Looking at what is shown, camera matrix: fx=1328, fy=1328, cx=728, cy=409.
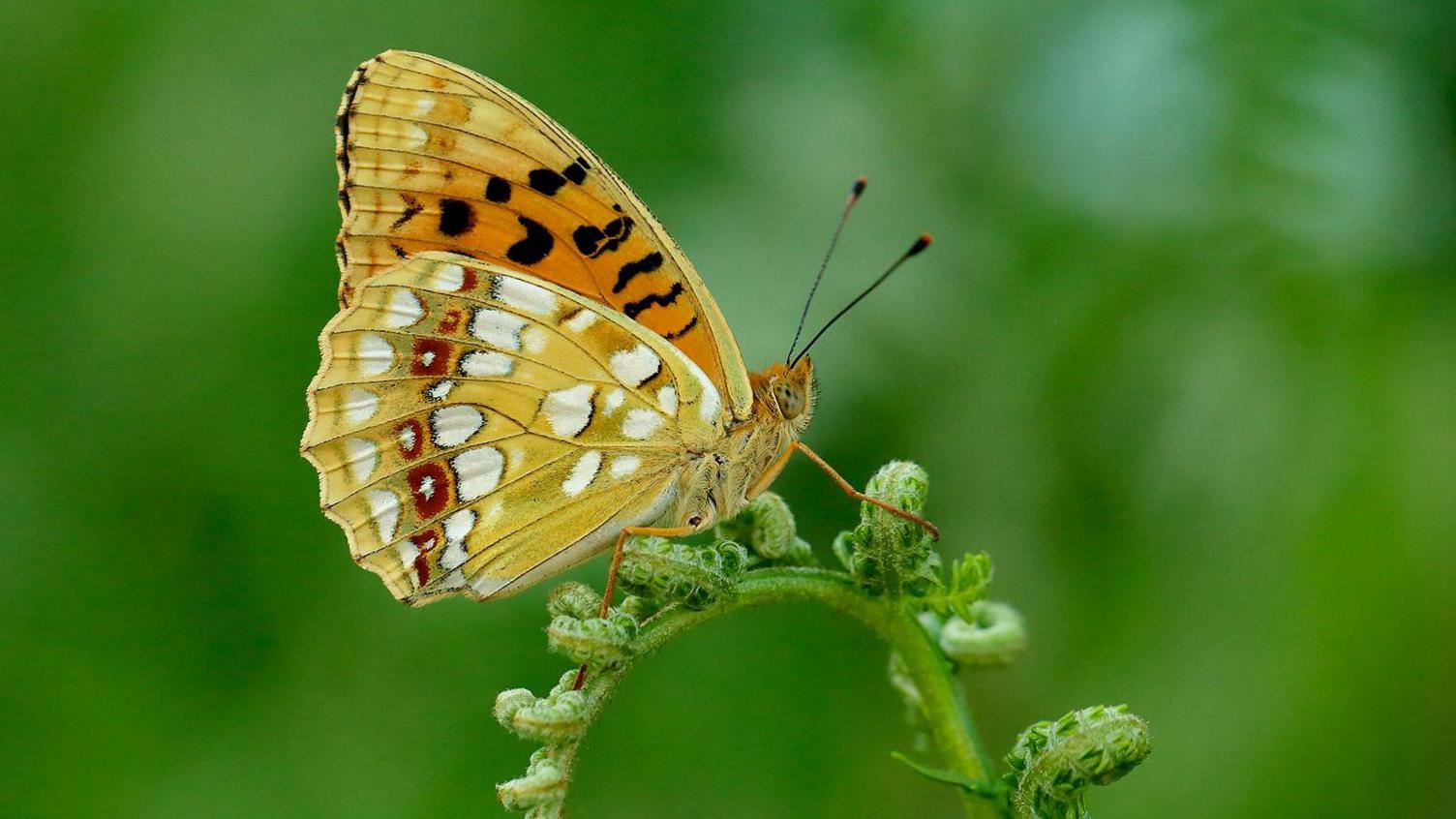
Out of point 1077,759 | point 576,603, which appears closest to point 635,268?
point 576,603

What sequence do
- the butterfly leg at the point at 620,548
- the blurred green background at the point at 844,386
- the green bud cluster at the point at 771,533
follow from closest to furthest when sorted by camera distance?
the butterfly leg at the point at 620,548, the green bud cluster at the point at 771,533, the blurred green background at the point at 844,386

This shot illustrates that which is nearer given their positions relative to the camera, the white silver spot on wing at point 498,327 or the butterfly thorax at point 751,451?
the butterfly thorax at point 751,451

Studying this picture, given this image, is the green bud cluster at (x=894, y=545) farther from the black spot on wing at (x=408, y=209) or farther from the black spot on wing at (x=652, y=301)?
the black spot on wing at (x=408, y=209)

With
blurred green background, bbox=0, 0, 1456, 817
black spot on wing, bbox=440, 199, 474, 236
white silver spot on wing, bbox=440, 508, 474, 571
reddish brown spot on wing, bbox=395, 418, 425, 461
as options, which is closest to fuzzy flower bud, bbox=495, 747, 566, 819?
white silver spot on wing, bbox=440, 508, 474, 571

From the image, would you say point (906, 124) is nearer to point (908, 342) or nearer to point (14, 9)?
point (908, 342)

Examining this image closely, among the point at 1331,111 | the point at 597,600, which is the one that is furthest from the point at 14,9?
the point at 1331,111

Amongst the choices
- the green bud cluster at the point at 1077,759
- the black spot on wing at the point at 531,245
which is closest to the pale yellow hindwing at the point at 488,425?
the black spot on wing at the point at 531,245

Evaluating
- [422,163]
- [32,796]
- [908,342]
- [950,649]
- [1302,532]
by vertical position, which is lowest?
[32,796]
